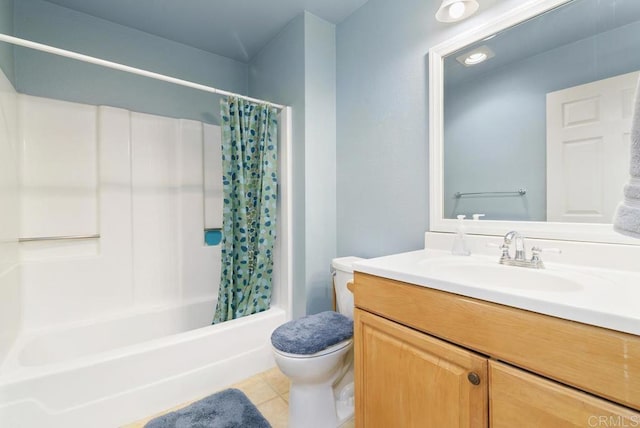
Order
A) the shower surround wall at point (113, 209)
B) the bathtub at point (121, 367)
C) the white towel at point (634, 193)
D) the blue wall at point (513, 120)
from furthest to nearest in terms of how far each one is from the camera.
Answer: the shower surround wall at point (113, 209)
the bathtub at point (121, 367)
the blue wall at point (513, 120)
the white towel at point (634, 193)

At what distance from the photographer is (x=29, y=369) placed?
119 centimetres

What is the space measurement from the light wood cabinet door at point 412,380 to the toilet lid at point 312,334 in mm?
209

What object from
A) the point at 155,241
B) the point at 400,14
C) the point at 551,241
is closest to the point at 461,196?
the point at 551,241

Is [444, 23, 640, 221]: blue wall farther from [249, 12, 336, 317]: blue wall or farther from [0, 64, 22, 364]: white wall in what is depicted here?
[0, 64, 22, 364]: white wall

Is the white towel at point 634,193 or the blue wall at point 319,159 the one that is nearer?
the white towel at point 634,193

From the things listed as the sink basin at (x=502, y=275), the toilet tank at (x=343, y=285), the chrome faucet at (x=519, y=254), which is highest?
the chrome faucet at (x=519, y=254)

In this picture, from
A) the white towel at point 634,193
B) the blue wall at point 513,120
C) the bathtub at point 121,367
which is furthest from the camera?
the bathtub at point 121,367

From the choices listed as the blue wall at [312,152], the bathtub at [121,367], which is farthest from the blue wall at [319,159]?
the bathtub at [121,367]

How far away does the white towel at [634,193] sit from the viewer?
1.61 feet

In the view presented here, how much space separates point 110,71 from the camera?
1.92m

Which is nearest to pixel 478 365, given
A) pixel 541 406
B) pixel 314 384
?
pixel 541 406

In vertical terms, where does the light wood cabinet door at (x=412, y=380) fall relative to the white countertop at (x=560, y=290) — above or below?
below

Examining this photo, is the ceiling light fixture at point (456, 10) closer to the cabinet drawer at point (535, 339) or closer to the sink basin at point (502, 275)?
the sink basin at point (502, 275)

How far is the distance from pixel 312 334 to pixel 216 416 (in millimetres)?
642
